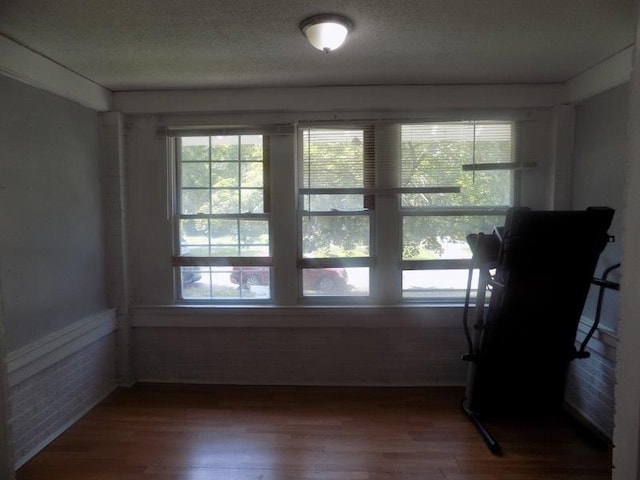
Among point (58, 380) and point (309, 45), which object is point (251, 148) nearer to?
point (309, 45)

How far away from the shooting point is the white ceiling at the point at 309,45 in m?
1.88

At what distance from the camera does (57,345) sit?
2.60 meters

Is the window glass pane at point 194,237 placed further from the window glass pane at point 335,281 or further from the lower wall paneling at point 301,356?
the window glass pane at point 335,281

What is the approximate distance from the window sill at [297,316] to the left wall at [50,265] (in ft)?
1.25

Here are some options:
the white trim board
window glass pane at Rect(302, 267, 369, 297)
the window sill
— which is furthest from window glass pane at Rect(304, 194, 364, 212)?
the white trim board

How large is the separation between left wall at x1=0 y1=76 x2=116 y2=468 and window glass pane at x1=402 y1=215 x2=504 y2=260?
2500 mm

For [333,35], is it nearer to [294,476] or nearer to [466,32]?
[466,32]

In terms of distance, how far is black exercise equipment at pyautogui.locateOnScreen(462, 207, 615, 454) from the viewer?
93.0 inches

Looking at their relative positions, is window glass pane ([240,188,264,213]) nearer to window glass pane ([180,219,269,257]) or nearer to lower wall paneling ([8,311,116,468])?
window glass pane ([180,219,269,257])

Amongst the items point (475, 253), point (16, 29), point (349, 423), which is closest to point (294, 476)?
point (349, 423)

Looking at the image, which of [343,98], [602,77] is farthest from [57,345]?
[602,77]

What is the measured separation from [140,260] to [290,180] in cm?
145

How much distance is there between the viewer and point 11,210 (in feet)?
7.51

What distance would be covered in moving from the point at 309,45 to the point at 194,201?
1663mm
